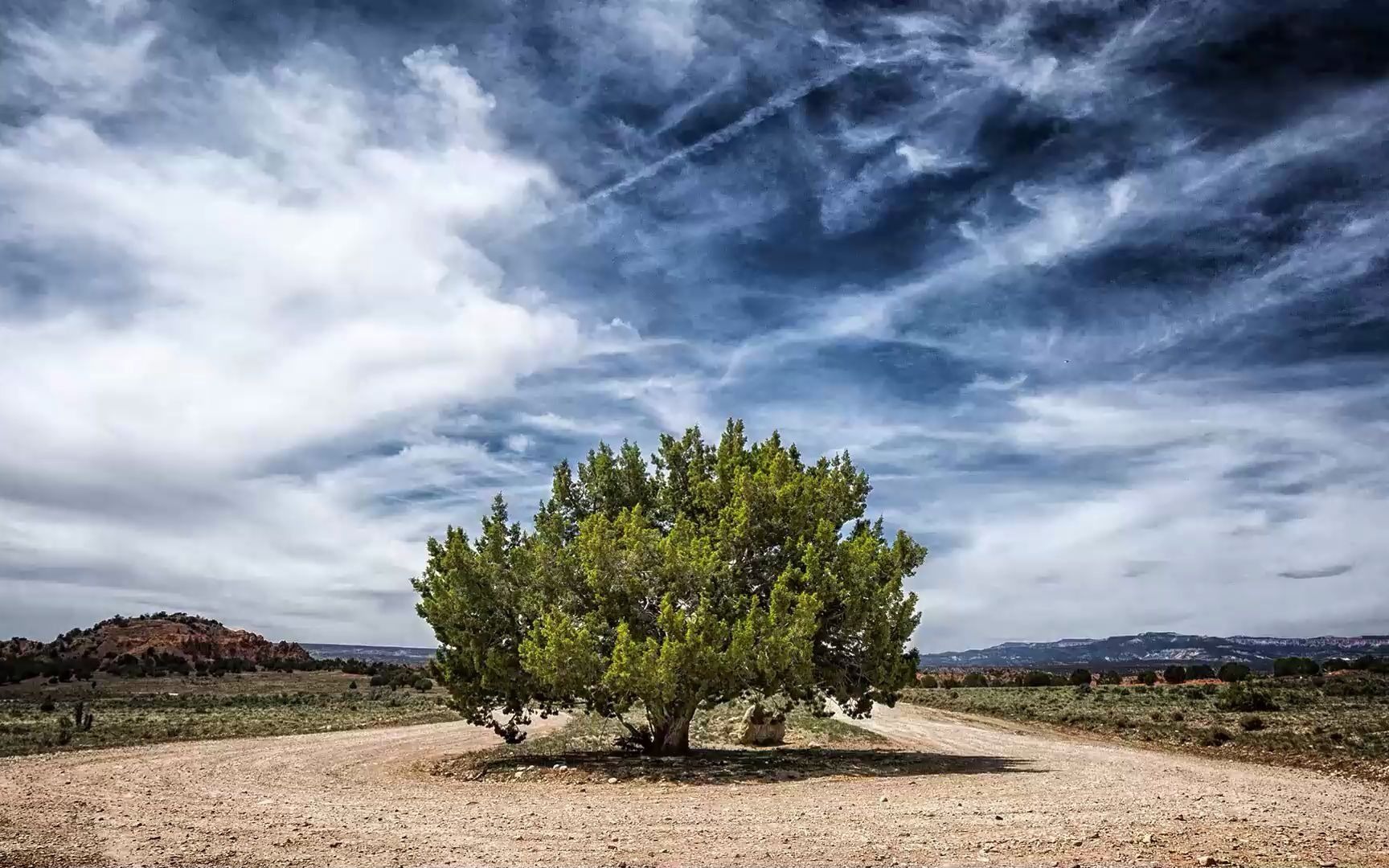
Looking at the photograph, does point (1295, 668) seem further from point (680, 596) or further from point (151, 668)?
point (151, 668)

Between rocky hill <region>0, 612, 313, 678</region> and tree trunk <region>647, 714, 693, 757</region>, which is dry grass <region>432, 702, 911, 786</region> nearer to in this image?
tree trunk <region>647, 714, 693, 757</region>

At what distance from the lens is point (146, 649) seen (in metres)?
114

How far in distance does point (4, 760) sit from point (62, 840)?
16.0m

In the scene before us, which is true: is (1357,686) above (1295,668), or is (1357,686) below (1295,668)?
below

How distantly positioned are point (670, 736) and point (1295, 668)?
7993 cm

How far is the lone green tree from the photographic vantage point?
19.4 meters

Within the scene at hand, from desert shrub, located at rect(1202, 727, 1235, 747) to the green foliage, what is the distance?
178 feet

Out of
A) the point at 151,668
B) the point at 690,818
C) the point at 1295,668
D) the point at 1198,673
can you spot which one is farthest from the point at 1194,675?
the point at 151,668

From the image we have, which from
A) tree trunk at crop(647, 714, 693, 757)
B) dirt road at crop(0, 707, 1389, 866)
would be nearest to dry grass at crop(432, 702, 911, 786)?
tree trunk at crop(647, 714, 693, 757)

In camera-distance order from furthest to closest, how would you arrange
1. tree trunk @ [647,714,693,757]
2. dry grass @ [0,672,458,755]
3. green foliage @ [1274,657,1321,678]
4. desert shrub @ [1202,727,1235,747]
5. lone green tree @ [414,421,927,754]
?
green foliage @ [1274,657,1321,678] < dry grass @ [0,672,458,755] < desert shrub @ [1202,727,1235,747] < tree trunk @ [647,714,693,757] < lone green tree @ [414,421,927,754]

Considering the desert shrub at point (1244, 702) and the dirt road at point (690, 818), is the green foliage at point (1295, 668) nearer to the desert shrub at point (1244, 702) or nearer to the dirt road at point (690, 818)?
the desert shrub at point (1244, 702)

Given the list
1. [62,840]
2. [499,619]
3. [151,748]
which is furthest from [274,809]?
[151,748]

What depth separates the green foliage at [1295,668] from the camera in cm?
8094

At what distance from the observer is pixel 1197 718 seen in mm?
42906
